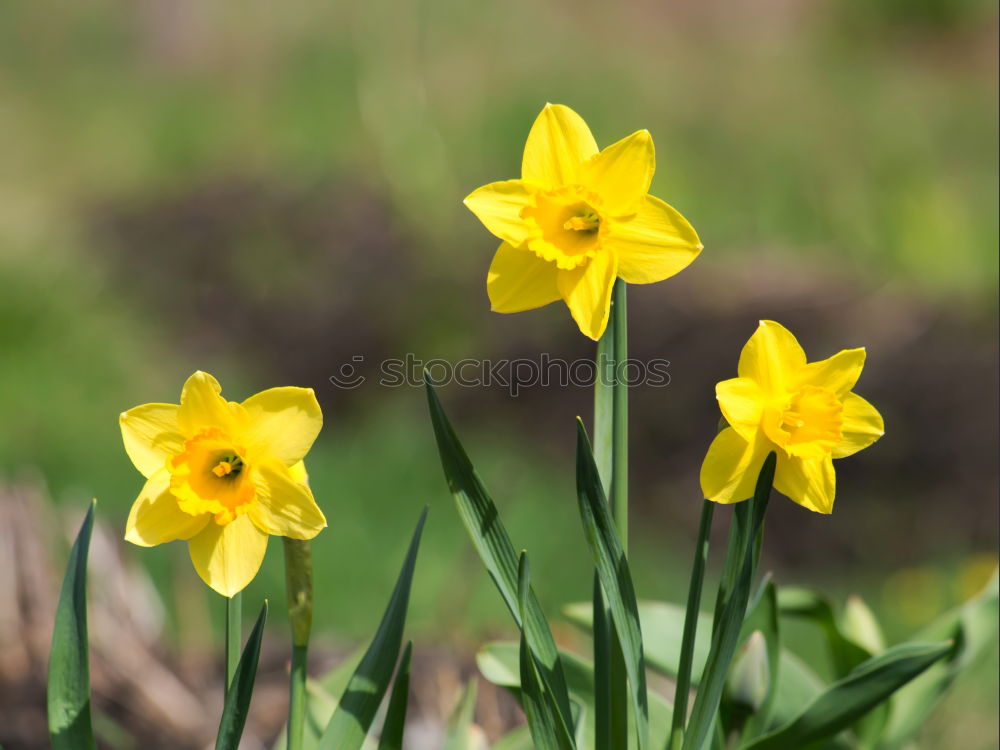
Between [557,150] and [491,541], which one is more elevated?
[557,150]

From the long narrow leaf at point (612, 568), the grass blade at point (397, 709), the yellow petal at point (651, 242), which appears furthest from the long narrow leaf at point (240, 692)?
the yellow petal at point (651, 242)

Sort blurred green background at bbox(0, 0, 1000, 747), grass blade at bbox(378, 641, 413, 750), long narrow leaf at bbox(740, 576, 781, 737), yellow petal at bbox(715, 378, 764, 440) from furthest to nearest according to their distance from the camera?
blurred green background at bbox(0, 0, 1000, 747), long narrow leaf at bbox(740, 576, 781, 737), grass blade at bbox(378, 641, 413, 750), yellow petal at bbox(715, 378, 764, 440)

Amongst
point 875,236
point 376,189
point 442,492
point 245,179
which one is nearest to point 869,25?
point 875,236

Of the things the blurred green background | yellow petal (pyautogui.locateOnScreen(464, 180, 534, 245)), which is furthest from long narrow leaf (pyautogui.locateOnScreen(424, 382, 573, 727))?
the blurred green background

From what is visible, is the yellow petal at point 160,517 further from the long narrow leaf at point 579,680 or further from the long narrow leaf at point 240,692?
the long narrow leaf at point 579,680

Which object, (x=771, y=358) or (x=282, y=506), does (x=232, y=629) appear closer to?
(x=282, y=506)

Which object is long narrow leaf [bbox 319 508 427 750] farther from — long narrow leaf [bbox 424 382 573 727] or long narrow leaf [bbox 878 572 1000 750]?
long narrow leaf [bbox 878 572 1000 750]

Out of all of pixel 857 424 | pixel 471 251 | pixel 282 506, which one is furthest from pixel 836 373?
pixel 471 251
